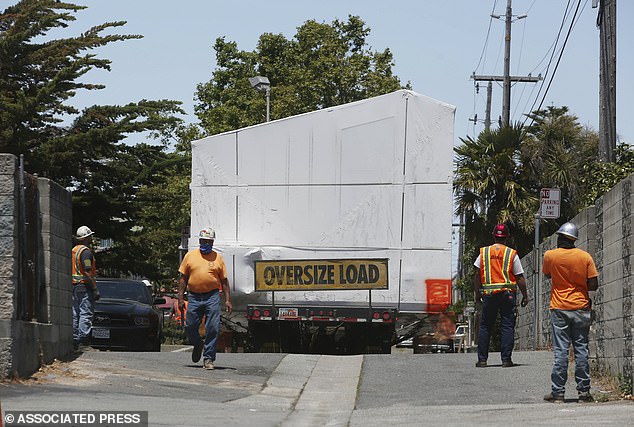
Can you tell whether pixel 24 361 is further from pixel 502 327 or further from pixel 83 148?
pixel 83 148

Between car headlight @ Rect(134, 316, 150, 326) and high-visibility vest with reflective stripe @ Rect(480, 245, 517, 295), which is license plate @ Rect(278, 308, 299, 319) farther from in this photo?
high-visibility vest with reflective stripe @ Rect(480, 245, 517, 295)

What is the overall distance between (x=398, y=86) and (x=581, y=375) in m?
45.4

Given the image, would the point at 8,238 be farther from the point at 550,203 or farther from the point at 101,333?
the point at 550,203

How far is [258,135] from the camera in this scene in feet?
60.5

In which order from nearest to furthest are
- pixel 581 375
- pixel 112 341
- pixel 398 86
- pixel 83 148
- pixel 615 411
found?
pixel 615 411
pixel 581 375
pixel 112 341
pixel 83 148
pixel 398 86

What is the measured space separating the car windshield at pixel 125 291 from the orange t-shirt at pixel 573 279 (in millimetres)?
10742

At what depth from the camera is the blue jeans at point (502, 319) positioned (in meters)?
14.9

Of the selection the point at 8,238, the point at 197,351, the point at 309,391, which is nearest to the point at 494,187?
the point at 197,351

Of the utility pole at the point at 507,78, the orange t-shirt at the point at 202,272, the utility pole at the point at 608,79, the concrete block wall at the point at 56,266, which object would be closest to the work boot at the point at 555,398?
the orange t-shirt at the point at 202,272

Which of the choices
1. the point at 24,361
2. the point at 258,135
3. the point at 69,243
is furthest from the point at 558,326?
the point at 258,135

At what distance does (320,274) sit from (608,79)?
7433mm

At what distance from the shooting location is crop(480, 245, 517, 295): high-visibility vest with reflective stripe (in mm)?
14789

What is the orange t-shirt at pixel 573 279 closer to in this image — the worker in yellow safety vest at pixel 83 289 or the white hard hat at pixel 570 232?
the white hard hat at pixel 570 232

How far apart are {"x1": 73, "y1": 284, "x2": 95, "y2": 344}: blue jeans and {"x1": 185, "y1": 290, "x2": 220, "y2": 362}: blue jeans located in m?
2.36
